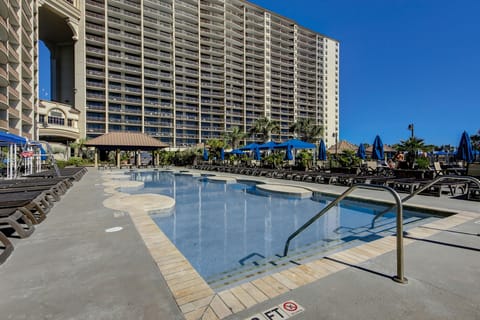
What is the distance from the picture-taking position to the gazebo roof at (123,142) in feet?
85.3

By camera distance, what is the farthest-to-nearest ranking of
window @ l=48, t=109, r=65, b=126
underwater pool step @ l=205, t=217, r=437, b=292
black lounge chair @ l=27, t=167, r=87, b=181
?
window @ l=48, t=109, r=65, b=126
black lounge chair @ l=27, t=167, r=87, b=181
underwater pool step @ l=205, t=217, r=437, b=292

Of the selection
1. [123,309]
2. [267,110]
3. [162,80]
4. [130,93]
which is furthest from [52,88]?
[123,309]

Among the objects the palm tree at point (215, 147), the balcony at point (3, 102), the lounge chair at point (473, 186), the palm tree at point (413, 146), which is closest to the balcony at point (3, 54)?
the balcony at point (3, 102)

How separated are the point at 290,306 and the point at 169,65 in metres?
61.0

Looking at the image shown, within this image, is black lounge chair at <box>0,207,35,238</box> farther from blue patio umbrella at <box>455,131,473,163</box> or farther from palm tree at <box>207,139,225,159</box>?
palm tree at <box>207,139,225,159</box>

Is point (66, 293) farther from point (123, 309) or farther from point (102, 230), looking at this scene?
point (102, 230)

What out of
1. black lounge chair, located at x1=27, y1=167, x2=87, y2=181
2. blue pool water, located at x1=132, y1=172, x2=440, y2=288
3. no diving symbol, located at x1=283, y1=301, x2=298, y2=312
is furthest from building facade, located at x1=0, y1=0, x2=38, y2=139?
no diving symbol, located at x1=283, y1=301, x2=298, y2=312

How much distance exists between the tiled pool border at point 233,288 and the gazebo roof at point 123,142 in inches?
988

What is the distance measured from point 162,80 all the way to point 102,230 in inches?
2220

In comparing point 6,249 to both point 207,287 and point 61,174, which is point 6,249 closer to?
point 207,287

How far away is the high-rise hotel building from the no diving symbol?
35.6 metres

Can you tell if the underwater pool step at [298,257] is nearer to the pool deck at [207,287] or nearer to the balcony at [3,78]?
the pool deck at [207,287]

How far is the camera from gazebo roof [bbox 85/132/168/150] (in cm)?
2600

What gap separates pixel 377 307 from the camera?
2094 mm
